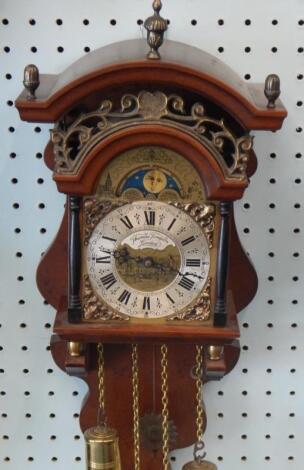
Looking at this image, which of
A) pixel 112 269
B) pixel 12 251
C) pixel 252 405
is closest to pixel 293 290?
pixel 252 405

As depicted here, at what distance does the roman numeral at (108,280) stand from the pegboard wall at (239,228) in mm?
182

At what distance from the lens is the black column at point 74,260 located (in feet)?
2.41

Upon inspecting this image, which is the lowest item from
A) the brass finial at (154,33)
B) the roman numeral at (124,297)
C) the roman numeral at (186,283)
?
the roman numeral at (124,297)

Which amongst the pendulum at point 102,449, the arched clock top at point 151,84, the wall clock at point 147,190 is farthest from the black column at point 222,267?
the pendulum at point 102,449

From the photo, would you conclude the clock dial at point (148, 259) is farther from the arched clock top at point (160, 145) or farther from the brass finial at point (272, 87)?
the brass finial at point (272, 87)

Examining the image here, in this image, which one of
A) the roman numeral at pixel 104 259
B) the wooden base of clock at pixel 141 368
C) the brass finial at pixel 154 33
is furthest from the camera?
the wooden base of clock at pixel 141 368

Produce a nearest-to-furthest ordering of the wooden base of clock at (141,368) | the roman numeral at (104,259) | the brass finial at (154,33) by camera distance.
Result: the brass finial at (154,33) → the roman numeral at (104,259) → the wooden base of clock at (141,368)

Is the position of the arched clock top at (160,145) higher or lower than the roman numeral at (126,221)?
higher

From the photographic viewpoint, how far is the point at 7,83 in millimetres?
854

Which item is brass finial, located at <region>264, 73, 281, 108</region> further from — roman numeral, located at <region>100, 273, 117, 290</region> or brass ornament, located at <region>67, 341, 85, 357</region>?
brass ornament, located at <region>67, 341, 85, 357</region>

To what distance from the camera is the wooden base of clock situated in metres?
0.87

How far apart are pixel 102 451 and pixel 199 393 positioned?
0.53ft

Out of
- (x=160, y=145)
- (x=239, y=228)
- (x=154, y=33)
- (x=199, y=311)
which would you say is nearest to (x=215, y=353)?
(x=199, y=311)

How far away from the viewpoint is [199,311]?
2.54ft
